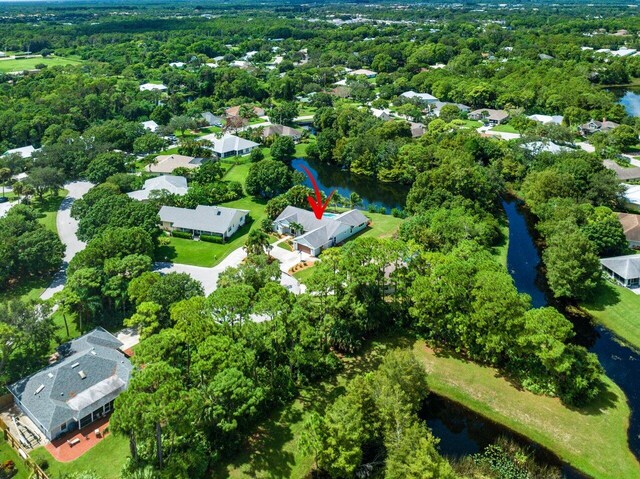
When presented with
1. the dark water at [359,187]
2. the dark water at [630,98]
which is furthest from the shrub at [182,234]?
the dark water at [630,98]

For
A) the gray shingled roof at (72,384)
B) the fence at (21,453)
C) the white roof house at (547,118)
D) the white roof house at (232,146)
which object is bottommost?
the white roof house at (547,118)

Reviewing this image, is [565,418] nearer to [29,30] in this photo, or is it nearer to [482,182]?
[482,182]

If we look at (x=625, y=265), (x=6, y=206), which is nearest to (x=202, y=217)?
(x=6, y=206)

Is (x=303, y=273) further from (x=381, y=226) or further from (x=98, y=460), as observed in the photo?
(x=98, y=460)

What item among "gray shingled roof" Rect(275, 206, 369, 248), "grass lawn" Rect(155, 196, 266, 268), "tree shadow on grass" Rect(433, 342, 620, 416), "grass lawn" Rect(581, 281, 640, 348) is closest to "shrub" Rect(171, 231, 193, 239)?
"grass lawn" Rect(155, 196, 266, 268)

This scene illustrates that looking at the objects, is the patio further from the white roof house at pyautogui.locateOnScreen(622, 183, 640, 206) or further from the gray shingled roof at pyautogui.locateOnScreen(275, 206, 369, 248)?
the white roof house at pyautogui.locateOnScreen(622, 183, 640, 206)

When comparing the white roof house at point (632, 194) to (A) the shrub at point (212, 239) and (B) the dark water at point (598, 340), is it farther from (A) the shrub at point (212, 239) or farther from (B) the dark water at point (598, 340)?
(A) the shrub at point (212, 239)

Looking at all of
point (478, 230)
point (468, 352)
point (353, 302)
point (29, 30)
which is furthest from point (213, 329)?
point (29, 30)
